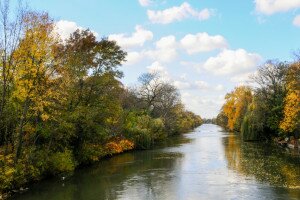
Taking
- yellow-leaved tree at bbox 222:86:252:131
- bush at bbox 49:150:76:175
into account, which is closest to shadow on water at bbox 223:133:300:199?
Result: bush at bbox 49:150:76:175

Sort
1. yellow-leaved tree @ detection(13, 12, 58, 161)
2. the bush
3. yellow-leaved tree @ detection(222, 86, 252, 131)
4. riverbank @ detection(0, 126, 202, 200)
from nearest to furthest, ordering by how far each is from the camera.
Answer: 1. riverbank @ detection(0, 126, 202, 200)
2. yellow-leaved tree @ detection(13, 12, 58, 161)
3. the bush
4. yellow-leaved tree @ detection(222, 86, 252, 131)

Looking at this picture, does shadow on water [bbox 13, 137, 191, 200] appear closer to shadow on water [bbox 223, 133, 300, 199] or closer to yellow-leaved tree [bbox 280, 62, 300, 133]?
shadow on water [bbox 223, 133, 300, 199]

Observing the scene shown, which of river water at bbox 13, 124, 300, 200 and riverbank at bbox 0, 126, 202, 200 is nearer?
river water at bbox 13, 124, 300, 200

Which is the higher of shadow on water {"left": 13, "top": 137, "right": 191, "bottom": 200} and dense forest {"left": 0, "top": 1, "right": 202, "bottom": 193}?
dense forest {"left": 0, "top": 1, "right": 202, "bottom": 193}

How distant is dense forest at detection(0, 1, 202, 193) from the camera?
26188mm

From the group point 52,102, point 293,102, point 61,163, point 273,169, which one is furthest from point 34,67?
point 293,102

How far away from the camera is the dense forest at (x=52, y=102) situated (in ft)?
85.9

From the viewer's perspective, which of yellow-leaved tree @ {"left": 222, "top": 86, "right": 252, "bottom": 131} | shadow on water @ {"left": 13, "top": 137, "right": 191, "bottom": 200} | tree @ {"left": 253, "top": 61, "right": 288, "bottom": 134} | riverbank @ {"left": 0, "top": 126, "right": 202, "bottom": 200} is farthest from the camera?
yellow-leaved tree @ {"left": 222, "top": 86, "right": 252, "bottom": 131}

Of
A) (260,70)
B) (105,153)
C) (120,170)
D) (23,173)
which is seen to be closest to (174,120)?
(260,70)

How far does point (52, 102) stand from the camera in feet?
100

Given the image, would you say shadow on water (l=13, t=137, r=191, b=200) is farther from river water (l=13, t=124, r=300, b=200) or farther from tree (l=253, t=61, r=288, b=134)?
tree (l=253, t=61, r=288, b=134)

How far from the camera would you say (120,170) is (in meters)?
36.0

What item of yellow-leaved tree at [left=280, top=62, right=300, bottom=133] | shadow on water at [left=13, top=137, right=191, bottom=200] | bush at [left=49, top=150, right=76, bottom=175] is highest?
yellow-leaved tree at [left=280, top=62, right=300, bottom=133]

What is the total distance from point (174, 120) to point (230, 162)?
182 ft
